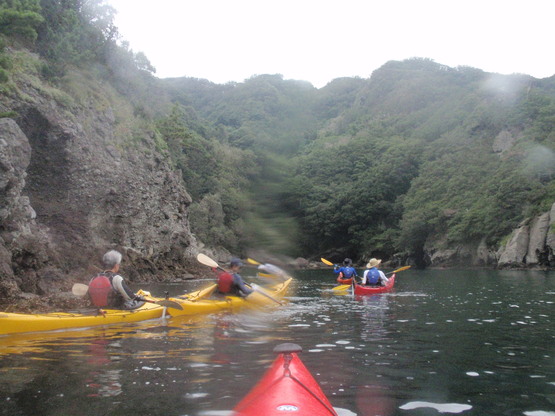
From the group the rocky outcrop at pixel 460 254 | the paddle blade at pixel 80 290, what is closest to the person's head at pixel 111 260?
the paddle blade at pixel 80 290

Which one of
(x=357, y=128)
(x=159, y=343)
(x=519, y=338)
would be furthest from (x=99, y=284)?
(x=519, y=338)

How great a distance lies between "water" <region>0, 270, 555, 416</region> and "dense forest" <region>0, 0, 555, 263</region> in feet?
3.96

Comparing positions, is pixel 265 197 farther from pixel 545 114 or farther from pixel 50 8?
pixel 545 114

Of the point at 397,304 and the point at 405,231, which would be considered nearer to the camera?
the point at 397,304

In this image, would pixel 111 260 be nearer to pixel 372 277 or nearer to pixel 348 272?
pixel 372 277

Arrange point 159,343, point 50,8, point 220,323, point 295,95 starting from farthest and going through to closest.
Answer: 1. point 50,8
2. point 220,323
3. point 159,343
4. point 295,95

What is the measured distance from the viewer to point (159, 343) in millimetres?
5941

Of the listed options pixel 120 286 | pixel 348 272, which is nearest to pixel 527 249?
pixel 348 272

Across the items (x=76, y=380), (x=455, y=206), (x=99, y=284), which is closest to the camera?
(x=76, y=380)

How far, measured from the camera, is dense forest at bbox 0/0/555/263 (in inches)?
148

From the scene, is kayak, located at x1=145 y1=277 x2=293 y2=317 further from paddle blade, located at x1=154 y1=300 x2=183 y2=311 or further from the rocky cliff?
the rocky cliff

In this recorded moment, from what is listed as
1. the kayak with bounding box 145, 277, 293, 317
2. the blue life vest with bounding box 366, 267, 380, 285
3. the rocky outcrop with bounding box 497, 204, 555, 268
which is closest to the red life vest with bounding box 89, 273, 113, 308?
the kayak with bounding box 145, 277, 293, 317

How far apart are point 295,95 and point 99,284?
5.02 metres

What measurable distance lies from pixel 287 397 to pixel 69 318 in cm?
515
